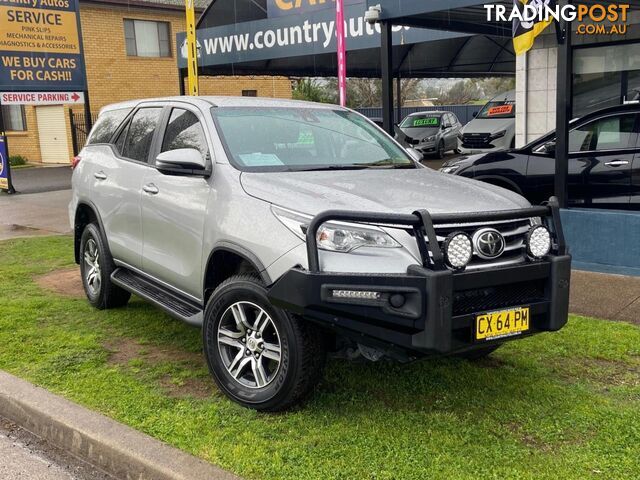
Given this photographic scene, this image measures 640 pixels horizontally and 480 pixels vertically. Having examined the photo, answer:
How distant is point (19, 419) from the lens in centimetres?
427

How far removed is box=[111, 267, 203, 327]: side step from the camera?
15.0 feet

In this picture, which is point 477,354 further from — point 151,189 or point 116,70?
point 116,70

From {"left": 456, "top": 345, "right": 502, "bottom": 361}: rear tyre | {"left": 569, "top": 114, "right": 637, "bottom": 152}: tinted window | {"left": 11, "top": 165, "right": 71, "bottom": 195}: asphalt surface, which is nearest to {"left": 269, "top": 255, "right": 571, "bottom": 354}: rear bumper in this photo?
{"left": 456, "top": 345, "right": 502, "bottom": 361}: rear tyre

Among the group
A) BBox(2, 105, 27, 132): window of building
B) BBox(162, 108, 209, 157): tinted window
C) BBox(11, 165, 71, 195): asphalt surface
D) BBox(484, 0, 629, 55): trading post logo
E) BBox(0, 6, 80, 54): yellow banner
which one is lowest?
BBox(11, 165, 71, 195): asphalt surface

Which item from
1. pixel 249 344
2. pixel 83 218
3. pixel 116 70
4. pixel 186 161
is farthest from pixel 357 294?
pixel 116 70

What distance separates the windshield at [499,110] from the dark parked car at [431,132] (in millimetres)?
2932

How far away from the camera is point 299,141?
484 cm

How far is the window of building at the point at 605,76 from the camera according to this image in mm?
11445

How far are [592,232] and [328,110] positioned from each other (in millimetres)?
3386

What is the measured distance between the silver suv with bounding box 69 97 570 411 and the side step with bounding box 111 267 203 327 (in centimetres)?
2

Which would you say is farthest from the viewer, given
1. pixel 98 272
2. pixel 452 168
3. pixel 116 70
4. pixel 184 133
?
pixel 116 70

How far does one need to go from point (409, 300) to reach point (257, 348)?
1.05 m

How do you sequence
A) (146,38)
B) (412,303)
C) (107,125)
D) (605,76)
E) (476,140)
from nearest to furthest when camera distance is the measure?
(412,303)
(107,125)
(605,76)
(476,140)
(146,38)

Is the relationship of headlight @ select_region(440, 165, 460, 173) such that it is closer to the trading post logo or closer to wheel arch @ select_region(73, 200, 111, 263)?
the trading post logo
